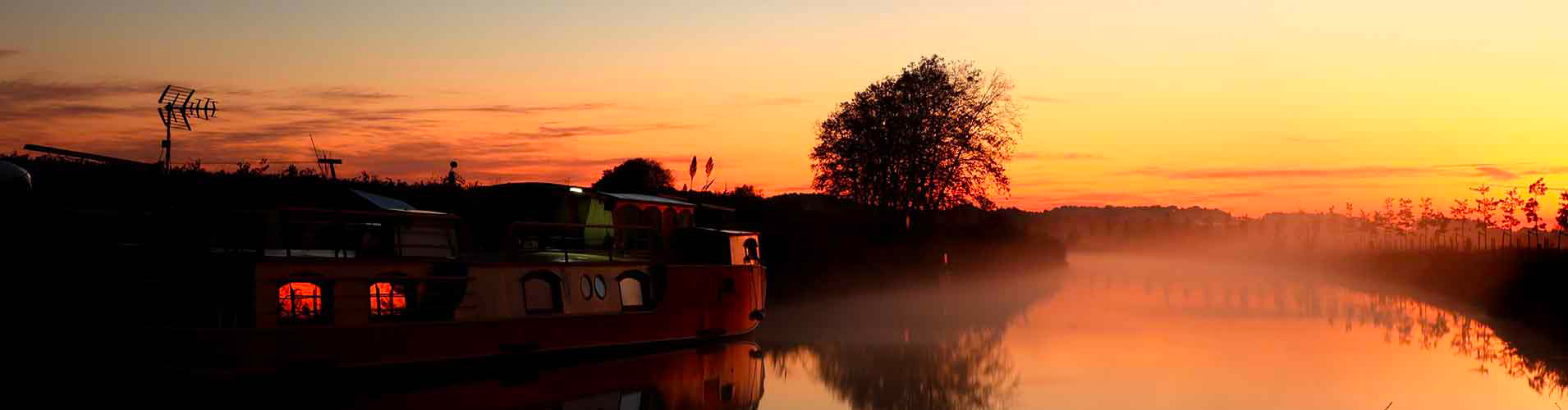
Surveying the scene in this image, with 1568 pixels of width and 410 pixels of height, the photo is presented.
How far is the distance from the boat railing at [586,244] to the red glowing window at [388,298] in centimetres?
339

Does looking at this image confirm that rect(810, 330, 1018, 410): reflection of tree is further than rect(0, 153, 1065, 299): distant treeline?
No

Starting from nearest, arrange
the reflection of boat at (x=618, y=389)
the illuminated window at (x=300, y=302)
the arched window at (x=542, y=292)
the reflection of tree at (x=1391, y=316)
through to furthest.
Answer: the reflection of boat at (x=618, y=389), the illuminated window at (x=300, y=302), the arched window at (x=542, y=292), the reflection of tree at (x=1391, y=316)

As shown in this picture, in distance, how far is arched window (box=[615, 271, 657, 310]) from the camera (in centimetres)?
2798

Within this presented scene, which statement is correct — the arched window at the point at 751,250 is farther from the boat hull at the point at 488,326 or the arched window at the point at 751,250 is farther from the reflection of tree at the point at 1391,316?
the reflection of tree at the point at 1391,316

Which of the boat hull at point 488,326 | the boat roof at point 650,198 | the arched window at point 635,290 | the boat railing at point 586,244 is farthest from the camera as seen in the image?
the boat roof at point 650,198

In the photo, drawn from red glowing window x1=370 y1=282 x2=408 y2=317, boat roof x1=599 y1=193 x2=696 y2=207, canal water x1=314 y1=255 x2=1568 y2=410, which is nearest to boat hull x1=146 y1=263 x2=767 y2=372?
canal water x1=314 y1=255 x2=1568 y2=410

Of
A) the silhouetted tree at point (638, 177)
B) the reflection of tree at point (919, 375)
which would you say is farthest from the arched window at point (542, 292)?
the silhouetted tree at point (638, 177)

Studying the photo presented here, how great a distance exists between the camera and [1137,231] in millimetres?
181125

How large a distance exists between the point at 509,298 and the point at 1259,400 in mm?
14147

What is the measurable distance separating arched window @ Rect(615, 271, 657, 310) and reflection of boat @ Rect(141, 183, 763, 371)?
0.03m

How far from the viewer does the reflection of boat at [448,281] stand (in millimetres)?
20828

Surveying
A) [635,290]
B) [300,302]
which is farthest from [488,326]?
[635,290]

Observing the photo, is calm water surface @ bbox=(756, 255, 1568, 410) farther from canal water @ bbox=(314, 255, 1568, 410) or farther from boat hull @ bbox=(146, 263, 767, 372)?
boat hull @ bbox=(146, 263, 767, 372)

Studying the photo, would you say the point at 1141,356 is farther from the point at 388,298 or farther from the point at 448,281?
the point at 388,298
